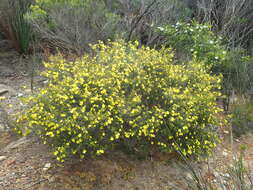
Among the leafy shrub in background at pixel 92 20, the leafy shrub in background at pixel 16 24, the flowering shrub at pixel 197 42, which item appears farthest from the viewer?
the leafy shrub in background at pixel 16 24

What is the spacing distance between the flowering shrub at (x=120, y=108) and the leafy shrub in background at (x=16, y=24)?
123 inches

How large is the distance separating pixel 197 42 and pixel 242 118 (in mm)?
1726

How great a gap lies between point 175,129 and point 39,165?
64.3 inches

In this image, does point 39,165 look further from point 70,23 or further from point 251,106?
point 251,106

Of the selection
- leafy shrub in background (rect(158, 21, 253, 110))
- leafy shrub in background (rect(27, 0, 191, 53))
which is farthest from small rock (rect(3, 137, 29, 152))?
leafy shrub in background (rect(158, 21, 253, 110))

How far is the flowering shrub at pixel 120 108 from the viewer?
2488 millimetres

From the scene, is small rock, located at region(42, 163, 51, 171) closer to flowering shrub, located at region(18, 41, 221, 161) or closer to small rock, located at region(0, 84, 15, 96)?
flowering shrub, located at region(18, 41, 221, 161)

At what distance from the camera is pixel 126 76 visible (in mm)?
3096

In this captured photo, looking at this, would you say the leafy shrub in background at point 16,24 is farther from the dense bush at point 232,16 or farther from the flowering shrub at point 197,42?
the dense bush at point 232,16

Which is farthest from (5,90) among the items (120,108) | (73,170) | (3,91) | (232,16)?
(232,16)

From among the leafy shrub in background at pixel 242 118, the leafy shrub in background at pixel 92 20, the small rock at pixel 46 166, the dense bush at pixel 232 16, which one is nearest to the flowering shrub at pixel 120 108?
the small rock at pixel 46 166

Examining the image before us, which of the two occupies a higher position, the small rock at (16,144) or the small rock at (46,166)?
the small rock at (46,166)

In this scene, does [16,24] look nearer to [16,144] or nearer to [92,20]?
[92,20]

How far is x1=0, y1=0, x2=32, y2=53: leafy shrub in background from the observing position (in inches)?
218
